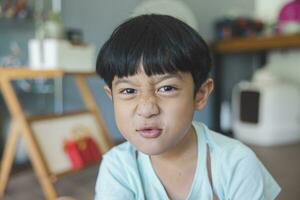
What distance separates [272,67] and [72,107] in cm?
→ 156

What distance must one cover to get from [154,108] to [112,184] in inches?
7.1


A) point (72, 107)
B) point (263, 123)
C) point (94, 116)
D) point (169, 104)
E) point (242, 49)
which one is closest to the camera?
point (169, 104)

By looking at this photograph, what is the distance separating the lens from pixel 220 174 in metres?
0.60

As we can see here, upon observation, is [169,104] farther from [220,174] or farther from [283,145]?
[283,145]

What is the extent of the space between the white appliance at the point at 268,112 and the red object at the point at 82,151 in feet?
3.57

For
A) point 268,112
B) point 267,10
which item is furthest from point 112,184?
point 267,10

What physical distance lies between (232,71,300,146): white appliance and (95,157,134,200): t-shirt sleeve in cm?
166

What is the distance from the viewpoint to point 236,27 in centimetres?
248

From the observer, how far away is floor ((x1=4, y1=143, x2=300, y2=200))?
1.29 metres

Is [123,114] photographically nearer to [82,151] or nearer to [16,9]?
[82,151]

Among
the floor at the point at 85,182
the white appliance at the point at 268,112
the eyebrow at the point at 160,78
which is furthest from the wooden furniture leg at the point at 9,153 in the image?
the white appliance at the point at 268,112

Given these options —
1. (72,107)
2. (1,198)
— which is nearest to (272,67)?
(72,107)

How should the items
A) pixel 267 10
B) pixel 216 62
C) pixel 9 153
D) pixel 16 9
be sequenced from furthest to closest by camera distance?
pixel 267 10 < pixel 216 62 < pixel 16 9 < pixel 9 153

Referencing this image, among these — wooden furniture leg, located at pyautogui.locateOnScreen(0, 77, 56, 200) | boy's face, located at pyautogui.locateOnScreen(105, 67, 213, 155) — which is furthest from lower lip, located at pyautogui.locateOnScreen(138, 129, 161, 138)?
wooden furniture leg, located at pyautogui.locateOnScreen(0, 77, 56, 200)
